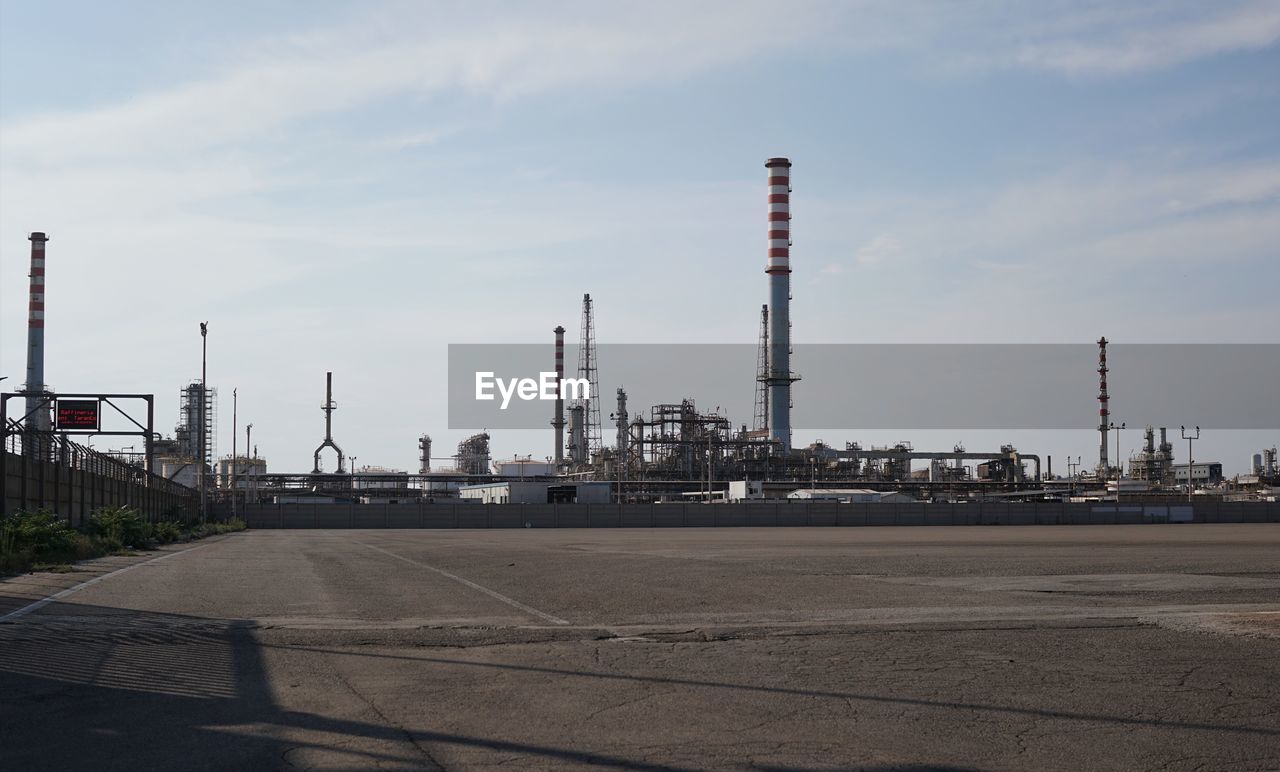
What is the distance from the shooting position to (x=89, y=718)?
722cm

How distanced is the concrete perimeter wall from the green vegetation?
34.1m

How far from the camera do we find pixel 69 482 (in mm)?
32844

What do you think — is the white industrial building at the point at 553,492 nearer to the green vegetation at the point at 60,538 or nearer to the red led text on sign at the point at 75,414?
the red led text on sign at the point at 75,414

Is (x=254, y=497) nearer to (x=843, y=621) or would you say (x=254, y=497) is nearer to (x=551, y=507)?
(x=551, y=507)

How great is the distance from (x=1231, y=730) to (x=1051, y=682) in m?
1.76

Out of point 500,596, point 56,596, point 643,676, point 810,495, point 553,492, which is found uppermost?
point 643,676

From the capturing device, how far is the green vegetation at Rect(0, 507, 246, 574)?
21.6 m

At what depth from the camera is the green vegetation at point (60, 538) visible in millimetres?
21642

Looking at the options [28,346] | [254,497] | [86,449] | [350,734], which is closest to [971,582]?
[350,734]

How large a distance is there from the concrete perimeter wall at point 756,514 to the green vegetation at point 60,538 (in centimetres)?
3410

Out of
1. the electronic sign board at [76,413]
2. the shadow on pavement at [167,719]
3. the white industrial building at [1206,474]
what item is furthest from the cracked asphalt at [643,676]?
the white industrial building at [1206,474]

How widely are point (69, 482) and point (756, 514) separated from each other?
47.5 metres

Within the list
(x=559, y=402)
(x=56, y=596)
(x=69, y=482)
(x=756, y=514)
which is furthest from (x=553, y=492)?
(x=56, y=596)

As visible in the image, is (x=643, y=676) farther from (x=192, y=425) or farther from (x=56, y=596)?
(x=192, y=425)
